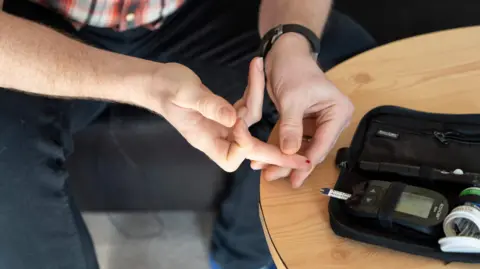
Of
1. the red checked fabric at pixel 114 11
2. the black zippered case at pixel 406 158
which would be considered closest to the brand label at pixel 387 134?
the black zippered case at pixel 406 158

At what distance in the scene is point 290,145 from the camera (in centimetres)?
80

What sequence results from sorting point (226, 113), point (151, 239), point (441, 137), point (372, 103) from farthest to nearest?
point (151, 239), point (372, 103), point (441, 137), point (226, 113)

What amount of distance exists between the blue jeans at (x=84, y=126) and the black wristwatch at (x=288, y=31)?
0.12 metres

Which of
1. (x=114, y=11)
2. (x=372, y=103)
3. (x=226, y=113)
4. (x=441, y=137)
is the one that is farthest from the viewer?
(x=114, y=11)

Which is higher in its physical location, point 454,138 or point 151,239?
point 454,138

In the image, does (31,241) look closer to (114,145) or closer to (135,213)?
(114,145)

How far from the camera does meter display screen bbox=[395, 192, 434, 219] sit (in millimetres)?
717

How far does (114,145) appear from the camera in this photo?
1.17 metres

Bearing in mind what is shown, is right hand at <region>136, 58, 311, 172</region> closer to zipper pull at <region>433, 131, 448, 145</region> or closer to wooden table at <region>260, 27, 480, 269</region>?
wooden table at <region>260, 27, 480, 269</region>

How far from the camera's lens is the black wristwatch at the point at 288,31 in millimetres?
950

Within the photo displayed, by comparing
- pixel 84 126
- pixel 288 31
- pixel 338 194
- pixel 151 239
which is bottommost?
pixel 151 239

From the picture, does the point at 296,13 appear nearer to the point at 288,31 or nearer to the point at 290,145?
the point at 288,31

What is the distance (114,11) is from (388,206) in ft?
1.99

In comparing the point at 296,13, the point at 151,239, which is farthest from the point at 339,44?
the point at 151,239
